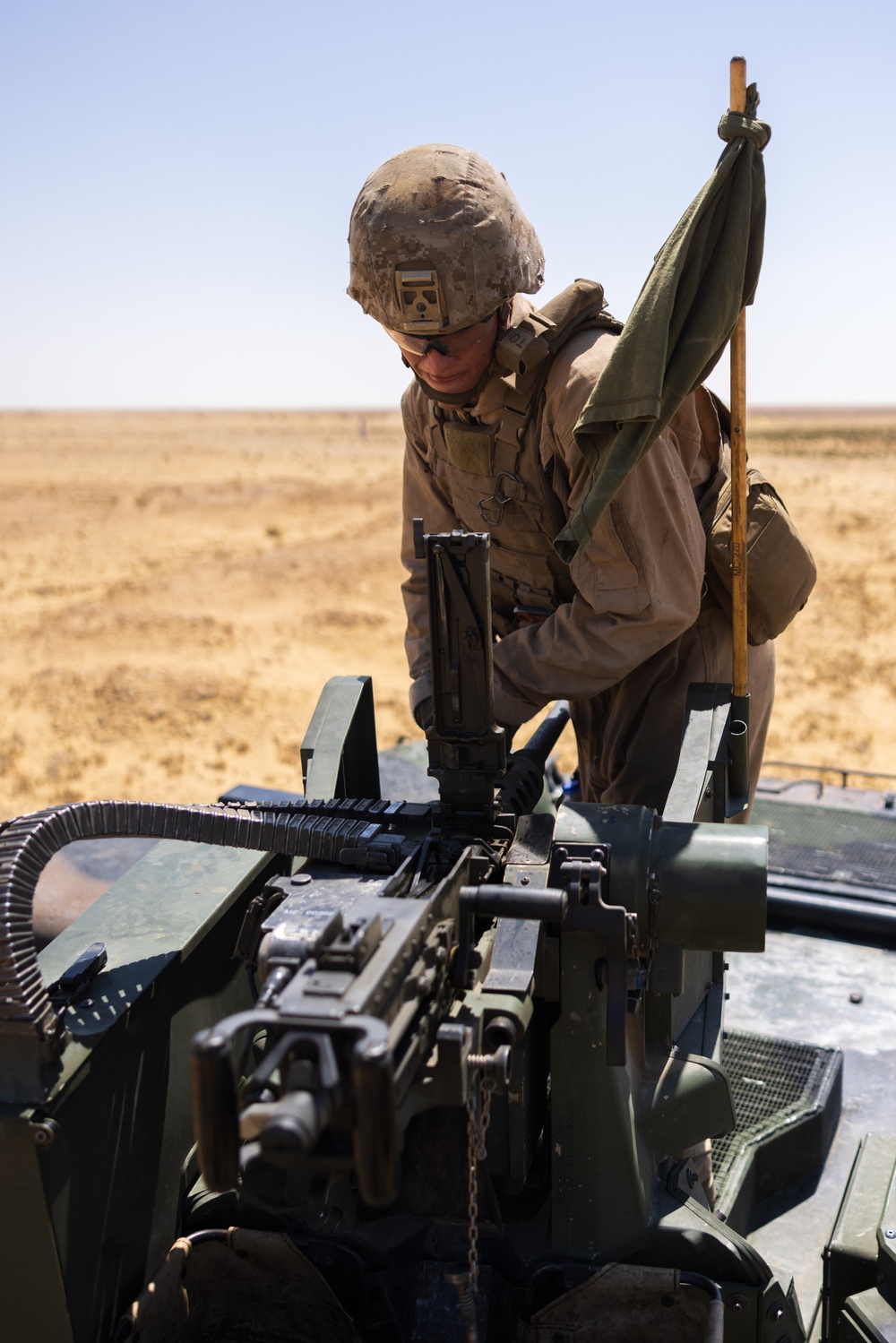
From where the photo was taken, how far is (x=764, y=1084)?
4.45 metres

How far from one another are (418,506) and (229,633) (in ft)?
51.6

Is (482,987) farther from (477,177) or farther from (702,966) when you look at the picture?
(477,177)

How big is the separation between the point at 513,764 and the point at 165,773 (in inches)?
422

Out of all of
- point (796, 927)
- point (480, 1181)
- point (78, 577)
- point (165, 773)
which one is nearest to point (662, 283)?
point (480, 1181)

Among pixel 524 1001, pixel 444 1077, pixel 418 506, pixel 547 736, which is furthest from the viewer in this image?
pixel 418 506

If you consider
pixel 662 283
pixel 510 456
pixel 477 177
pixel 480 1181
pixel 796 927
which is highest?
pixel 477 177

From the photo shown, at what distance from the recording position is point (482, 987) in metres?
2.49

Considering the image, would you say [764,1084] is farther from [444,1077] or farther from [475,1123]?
[444,1077]

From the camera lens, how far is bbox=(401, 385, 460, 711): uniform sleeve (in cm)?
418

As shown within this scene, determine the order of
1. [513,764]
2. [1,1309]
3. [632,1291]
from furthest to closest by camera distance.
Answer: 1. [513,764]
2. [632,1291]
3. [1,1309]

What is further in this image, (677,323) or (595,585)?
(595,585)

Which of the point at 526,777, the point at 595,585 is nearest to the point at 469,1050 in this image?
the point at 526,777

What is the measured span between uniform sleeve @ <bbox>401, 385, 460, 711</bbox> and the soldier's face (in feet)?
1.43

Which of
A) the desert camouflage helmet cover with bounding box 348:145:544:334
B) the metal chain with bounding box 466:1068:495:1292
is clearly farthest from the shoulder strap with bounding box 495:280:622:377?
the metal chain with bounding box 466:1068:495:1292
